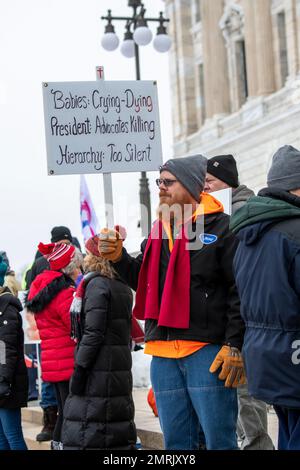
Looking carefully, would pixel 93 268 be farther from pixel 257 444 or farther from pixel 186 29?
pixel 186 29

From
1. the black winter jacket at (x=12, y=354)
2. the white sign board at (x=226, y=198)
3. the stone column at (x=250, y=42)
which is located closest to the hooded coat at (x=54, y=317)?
the black winter jacket at (x=12, y=354)

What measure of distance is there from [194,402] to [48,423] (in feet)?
15.7

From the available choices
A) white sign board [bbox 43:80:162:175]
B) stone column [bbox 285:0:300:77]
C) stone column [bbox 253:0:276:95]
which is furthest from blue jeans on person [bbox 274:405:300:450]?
stone column [bbox 253:0:276:95]

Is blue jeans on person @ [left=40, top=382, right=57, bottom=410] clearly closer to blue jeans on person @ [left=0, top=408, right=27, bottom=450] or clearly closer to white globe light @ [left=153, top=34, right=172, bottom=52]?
blue jeans on person @ [left=0, top=408, right=27, bottom=450]

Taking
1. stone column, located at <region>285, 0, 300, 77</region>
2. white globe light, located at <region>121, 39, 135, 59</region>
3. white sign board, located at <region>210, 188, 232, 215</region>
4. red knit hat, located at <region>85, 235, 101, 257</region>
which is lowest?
red knit hat, located at <region>85, 235, 101, 257</region>

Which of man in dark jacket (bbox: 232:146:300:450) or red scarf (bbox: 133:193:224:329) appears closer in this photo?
man in dark jacket (bbox: 232:146:300:450)

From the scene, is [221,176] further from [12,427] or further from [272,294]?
[12,427]

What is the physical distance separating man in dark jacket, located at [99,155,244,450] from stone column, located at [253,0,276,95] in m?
30.6

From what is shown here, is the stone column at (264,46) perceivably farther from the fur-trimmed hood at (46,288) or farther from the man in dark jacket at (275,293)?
the man in dark jacket at (275,293)

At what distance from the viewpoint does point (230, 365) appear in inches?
201

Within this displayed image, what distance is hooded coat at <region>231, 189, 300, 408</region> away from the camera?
4457 mm

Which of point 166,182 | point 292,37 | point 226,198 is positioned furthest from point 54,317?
point 292,37

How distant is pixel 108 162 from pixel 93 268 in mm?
771

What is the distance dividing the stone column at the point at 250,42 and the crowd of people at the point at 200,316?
30.4 m
